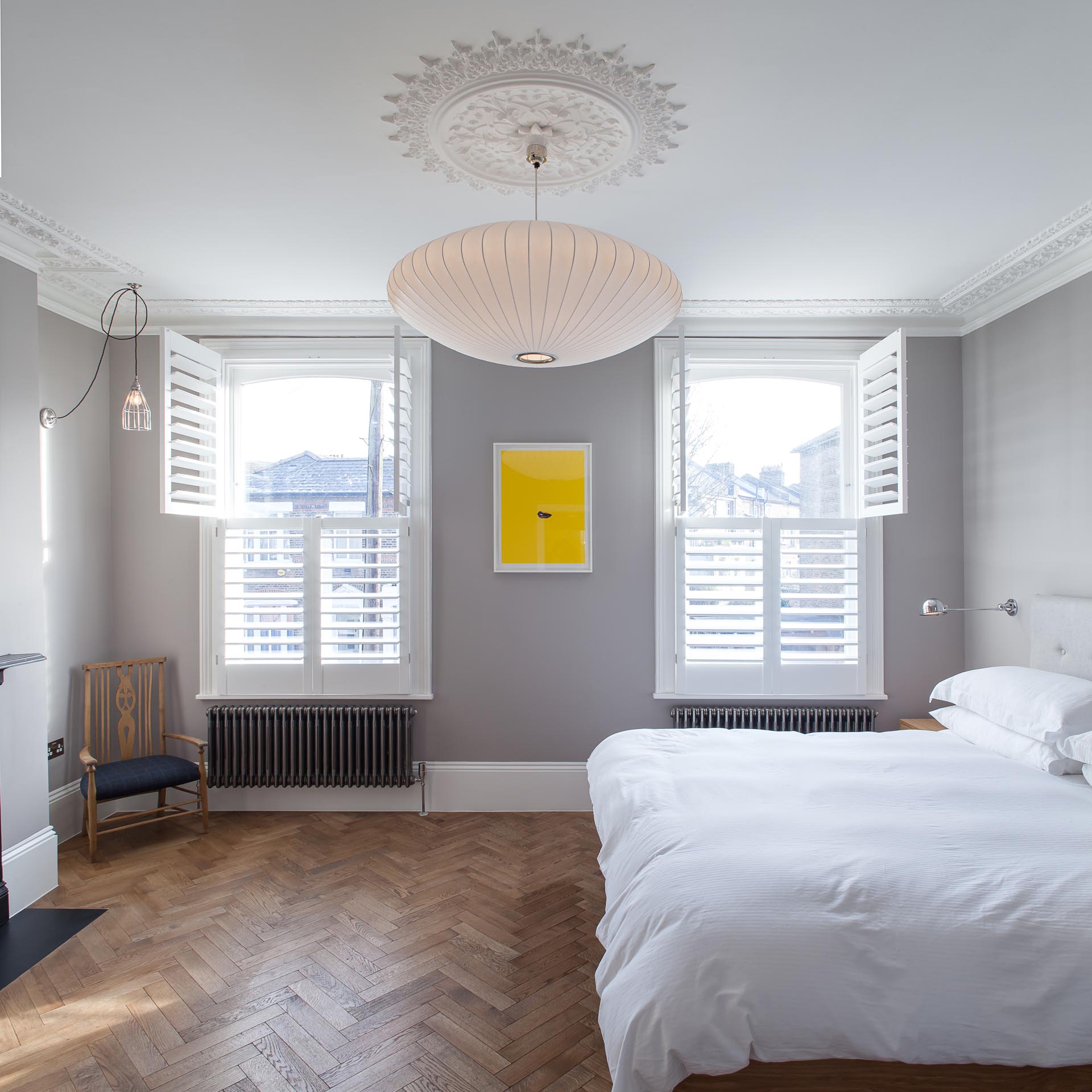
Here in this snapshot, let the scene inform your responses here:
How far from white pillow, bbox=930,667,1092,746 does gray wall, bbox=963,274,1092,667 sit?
23.2 inches

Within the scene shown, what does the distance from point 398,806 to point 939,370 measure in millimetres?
3989

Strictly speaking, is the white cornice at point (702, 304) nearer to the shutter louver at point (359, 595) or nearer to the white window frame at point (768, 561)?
the white window frame at point (768, 561)

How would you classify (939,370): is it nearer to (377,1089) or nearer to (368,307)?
(368,307)

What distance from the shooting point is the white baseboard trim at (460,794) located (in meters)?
3.64

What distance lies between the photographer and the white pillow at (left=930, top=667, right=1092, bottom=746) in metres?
2.26

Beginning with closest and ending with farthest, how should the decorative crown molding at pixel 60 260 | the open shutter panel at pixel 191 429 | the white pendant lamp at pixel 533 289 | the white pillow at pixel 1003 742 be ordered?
the white pendant lamp at pixel 533 289, the white pillow at pixel 1003 742, the decorative crown molding at pixel 60 260, the open shutter panel at pixel 191 429

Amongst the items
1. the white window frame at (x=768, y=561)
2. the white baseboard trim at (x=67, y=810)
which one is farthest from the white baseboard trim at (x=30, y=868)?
the white window frame at (x=768, y=561)

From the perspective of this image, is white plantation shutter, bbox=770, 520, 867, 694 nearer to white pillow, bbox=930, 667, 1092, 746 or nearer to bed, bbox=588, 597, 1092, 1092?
white pillow, bbox=930, 667, 1092, 746

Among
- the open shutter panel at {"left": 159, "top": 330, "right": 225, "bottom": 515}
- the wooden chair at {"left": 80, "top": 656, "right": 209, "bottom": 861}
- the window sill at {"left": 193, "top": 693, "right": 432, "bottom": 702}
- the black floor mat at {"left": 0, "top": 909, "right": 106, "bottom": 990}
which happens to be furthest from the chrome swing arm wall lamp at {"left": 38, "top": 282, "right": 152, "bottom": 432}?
the black floor mat at {"left": 0, "top": 909, "right": 106, "bottom": 990}

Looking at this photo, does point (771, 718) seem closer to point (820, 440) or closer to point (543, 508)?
point (820, 440)

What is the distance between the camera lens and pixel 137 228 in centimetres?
270

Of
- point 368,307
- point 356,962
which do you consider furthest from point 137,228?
point 356,962

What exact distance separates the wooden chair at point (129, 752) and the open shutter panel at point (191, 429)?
3.33 feet

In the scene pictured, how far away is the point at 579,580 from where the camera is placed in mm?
3664
